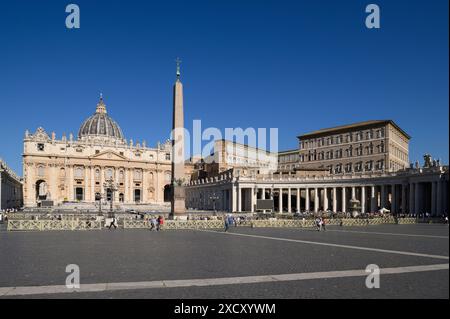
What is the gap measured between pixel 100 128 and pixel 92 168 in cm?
2028

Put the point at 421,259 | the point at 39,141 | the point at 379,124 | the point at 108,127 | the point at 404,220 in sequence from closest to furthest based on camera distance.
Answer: the point at 421,259 < the point at 404,220 < the point at 379,124 < the point at 39,141 < the point at 108,127

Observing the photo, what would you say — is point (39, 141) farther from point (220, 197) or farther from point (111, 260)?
point (111, 260)

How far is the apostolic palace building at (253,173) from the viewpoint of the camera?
68.8 meters

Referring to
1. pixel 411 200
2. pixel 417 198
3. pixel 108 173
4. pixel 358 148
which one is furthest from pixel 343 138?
pixel 108 173

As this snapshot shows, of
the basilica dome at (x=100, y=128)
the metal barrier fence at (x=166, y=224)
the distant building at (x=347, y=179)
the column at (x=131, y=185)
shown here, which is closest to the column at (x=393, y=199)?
the distant building at (x=347, y=179)

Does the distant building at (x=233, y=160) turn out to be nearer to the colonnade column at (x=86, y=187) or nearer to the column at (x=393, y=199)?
the colonnade column at (x=86, y=187)

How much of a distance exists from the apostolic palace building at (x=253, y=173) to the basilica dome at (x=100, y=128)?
0.33m

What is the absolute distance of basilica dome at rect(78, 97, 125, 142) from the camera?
129375 millimetres

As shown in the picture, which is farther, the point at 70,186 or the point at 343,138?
the point at 70,186

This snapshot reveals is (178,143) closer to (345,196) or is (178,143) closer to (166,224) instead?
(166,224)

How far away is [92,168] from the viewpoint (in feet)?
374

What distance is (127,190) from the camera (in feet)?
389
